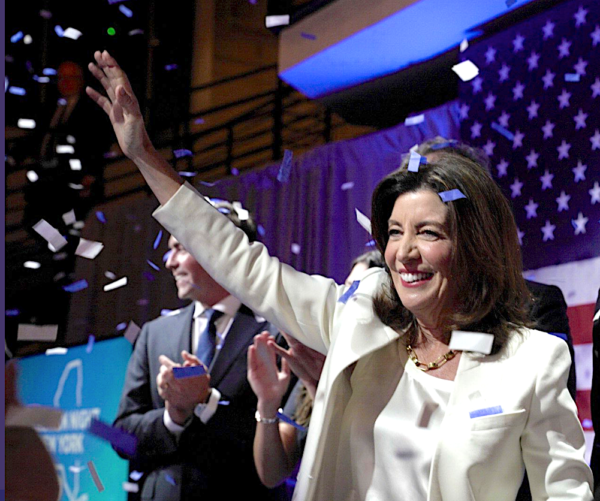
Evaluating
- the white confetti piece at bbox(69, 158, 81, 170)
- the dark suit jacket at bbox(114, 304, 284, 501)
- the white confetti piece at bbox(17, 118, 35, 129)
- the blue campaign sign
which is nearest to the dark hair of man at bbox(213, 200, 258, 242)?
the dark suit jacket at bbox(114, 304, 284, 501)

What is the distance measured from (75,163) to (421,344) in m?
5.27

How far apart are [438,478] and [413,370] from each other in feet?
0.84

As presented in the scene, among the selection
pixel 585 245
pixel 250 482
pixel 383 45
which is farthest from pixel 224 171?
pixel 250 482

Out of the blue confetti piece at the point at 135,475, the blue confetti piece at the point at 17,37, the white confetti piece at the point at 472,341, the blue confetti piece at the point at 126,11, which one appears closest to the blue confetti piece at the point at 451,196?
the white confetti piece at the point at 472,341

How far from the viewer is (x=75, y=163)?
6.49 metres

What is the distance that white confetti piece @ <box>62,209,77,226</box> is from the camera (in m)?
5.56

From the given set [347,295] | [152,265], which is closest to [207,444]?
[347,295]

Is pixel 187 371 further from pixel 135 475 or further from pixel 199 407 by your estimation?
pixel 135 475

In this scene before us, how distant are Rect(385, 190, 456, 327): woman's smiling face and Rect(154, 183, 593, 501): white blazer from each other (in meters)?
0.10

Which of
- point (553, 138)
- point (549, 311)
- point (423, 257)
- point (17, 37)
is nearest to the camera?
point (423, 257)

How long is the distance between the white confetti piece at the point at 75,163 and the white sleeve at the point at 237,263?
504 cm

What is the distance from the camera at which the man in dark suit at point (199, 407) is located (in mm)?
2463

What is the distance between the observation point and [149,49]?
745cm

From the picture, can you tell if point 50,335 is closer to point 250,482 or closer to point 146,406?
point 146,406
